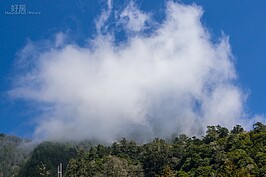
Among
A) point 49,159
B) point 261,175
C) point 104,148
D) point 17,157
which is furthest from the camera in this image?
point 17,157

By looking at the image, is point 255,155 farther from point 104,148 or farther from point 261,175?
point 104,148

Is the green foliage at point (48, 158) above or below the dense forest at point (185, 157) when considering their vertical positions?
above

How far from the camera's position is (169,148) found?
82000 millimetres

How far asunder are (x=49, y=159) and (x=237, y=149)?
7225 cm

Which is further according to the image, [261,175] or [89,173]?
[89,173]

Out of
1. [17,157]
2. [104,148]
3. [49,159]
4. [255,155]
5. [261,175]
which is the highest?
[17,157]

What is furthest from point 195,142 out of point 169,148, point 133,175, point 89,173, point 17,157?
point 17,157

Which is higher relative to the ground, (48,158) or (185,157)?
(48,158)

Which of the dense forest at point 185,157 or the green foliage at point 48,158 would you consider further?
the green foliage at point 48,158

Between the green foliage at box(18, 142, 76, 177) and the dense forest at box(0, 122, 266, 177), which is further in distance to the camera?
the green foliage at box(18, 142, 76, 177)

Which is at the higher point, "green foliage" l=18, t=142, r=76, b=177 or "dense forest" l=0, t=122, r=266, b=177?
"green foliage" l=18, t=142, r=76, b=177

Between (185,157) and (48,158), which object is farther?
(48,158)

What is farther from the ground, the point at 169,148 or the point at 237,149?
the point at 169,148

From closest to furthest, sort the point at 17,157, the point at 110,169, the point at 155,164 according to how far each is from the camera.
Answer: the point at 110,169
the point at 155,164
the point at 17,157
